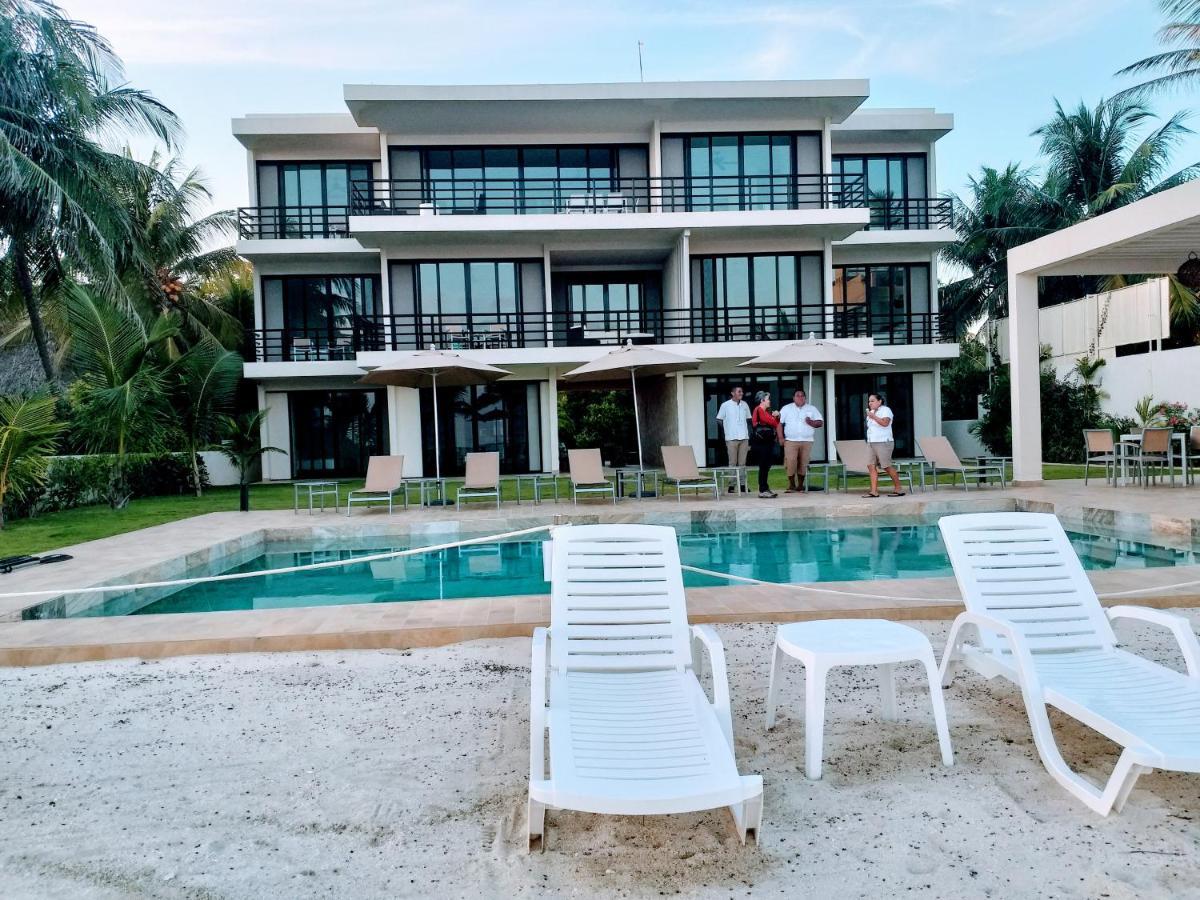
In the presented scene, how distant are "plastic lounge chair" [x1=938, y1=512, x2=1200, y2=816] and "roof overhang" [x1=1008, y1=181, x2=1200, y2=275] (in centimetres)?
786

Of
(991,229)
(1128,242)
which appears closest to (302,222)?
(1128,242)

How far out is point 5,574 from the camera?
7055 millimetres

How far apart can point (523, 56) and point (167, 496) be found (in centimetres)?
1269

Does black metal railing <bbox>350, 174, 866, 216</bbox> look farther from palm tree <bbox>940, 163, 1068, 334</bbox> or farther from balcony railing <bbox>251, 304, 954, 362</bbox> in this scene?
palm tree <bbox>940, 163, 1068, 334</bbox>

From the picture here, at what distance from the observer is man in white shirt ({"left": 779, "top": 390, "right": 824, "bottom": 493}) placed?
1241 cm

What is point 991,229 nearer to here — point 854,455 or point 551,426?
point 854,455

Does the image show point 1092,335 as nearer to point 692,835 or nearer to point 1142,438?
point 1142,438

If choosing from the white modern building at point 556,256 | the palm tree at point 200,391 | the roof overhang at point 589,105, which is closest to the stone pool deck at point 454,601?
the palm tree at point 200,391

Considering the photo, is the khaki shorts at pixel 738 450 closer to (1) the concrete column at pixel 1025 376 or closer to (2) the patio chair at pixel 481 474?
(2) the patio chair at pixel 481 474

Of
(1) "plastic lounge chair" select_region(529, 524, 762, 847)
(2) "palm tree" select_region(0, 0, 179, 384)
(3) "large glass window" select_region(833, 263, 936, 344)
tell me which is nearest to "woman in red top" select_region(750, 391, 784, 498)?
(3) "large glass window" select_region(833, 263, 936, 344)

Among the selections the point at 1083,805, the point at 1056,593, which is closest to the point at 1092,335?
the point at 1056,593

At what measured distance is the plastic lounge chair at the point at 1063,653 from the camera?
101 inches

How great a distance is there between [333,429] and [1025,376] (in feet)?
48.1

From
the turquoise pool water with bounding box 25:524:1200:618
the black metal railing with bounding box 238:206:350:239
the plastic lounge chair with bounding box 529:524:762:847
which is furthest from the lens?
the black metal railing with bounding box 238:206:350:239
